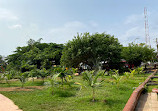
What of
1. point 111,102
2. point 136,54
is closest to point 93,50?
point 136,54

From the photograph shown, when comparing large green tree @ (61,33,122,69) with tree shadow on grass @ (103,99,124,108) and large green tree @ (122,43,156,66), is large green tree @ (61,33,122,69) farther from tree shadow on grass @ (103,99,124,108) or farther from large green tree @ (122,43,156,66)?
tree shadow on grass @ (103,99,124,108)

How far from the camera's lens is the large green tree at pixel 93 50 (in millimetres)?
18766

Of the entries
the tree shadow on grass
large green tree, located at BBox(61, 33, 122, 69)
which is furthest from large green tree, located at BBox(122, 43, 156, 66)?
the tree shadow on grass

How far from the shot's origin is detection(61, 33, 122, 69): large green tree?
1877cm

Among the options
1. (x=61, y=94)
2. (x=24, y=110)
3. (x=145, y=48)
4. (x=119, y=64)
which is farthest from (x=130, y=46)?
(x=24, y=110)

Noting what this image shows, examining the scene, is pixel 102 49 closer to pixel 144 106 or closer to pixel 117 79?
pixel 117 79

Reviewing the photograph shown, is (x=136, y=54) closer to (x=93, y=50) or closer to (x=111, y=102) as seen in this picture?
(x=93, y=50)

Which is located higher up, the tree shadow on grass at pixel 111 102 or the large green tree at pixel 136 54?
the large green tree at pixel 136 54

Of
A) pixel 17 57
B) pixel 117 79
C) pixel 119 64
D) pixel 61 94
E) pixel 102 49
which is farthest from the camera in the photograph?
pixel 17 57

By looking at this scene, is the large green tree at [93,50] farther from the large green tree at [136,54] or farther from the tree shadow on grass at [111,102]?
the tree shadow on grass at [111,102]

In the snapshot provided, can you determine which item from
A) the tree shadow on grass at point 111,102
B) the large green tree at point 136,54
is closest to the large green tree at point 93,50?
the large green tree at point 136,54

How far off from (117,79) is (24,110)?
5.06 m

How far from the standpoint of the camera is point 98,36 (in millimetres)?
19531

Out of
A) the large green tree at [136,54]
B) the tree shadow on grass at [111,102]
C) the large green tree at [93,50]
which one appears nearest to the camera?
the tree shadow on grass at [111,102]
